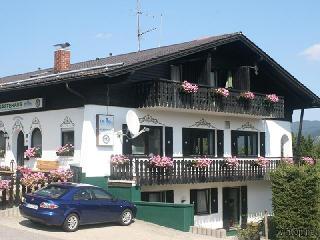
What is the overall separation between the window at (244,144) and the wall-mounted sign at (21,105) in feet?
30.4

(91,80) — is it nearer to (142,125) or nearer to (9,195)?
(142,125)

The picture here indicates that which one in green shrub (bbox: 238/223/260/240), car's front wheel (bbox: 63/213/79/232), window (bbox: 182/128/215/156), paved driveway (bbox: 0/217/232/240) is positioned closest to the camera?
paved driveway (bbox: 0/217/232/240)

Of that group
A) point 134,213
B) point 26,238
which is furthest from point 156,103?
point 26,238

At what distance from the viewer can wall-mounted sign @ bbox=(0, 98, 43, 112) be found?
868 inches

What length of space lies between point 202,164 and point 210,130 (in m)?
3.17

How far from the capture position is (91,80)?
19984 mm

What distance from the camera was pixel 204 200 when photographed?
2489cm

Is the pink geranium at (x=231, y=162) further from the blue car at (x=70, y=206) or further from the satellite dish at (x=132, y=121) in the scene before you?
the blue car at (x=70, y=206)

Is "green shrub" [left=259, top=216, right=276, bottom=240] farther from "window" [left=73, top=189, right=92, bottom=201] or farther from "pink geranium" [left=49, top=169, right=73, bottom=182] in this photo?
"pink geranium" [left=49, top=169, right=73, bottom=182]

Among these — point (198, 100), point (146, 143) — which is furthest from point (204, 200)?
point (198, 100)

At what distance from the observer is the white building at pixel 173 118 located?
20.4 metres

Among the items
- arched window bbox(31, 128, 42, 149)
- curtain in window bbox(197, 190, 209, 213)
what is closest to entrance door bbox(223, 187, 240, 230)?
curtain in window bbox(197, 190, 209, 213)

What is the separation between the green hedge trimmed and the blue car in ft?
17.9

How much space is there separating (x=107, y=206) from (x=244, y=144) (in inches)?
456
